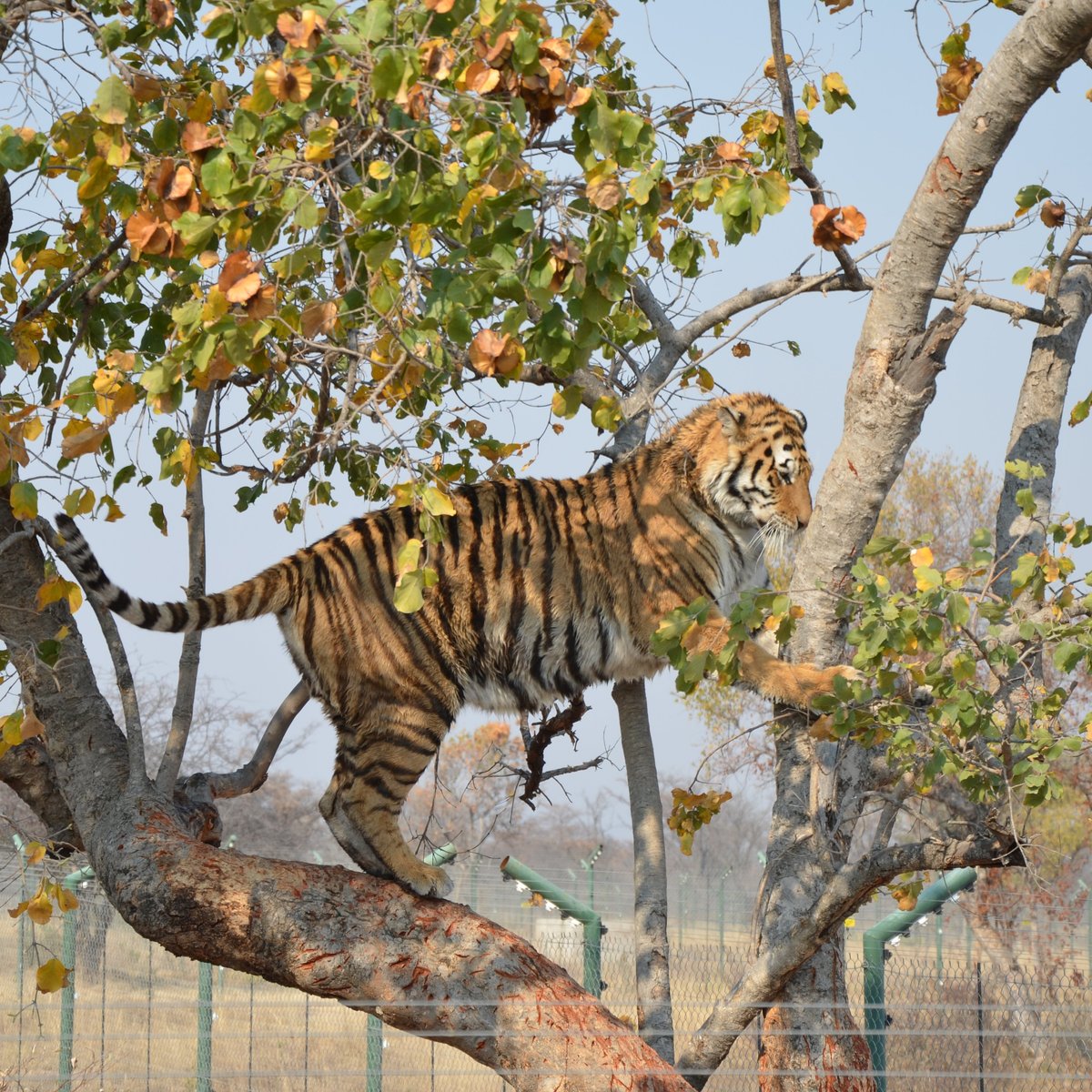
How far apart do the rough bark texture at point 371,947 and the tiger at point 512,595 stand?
0.29m

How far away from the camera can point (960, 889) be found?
557cm

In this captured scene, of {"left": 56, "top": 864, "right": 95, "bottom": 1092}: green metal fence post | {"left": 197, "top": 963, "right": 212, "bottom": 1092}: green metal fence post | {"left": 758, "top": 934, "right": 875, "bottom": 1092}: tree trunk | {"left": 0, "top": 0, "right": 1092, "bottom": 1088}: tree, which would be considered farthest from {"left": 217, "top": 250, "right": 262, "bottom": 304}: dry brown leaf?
{"left": 197, "top": 963, "right": 212, "bottom": 1092}: green metal fence post

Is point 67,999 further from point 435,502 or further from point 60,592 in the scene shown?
point 435,502

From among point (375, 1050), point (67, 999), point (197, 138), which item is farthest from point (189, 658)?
point (67, 999)

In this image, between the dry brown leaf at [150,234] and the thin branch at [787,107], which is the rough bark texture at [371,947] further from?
the thin branch at [787,107]

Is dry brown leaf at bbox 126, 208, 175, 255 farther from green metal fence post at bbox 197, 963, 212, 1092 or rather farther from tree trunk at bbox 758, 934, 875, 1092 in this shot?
green metal fence post at bbox 197, 963, 212, 1092

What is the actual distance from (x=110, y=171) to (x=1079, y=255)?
12.3 ft

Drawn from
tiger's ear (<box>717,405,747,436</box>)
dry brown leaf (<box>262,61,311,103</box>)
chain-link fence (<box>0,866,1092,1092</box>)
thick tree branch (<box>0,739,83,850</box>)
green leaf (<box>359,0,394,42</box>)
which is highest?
tiger's ear (<box>717,405,747,436</box>)

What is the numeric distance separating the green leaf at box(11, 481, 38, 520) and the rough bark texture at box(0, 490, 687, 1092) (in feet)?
1.90

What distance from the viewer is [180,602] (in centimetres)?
411

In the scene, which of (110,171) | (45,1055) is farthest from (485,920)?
(45,1055)

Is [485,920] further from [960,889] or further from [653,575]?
[960,889]

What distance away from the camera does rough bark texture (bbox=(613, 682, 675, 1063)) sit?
4.70 m

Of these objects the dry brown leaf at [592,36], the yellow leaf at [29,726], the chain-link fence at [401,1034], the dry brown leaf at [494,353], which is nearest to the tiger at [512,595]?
the yellow leaf at [29,726]
